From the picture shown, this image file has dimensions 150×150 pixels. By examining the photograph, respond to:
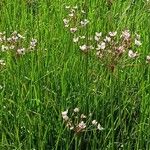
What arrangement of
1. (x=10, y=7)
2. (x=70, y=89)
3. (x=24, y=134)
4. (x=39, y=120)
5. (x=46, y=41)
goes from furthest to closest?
(x=10, y=7) → (x=46, y=41) → (x=70, y=89) → (x=24, y=134) → (x=39, y=120)

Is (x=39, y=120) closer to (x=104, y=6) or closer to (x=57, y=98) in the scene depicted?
(x=57, y=98)

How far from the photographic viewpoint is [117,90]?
2359mm

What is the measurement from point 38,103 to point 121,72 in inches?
20.4

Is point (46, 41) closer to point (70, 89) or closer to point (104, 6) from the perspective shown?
point (70, 89)

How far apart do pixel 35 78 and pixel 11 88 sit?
14 centimetres

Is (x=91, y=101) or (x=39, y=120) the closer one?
(x=39, y=120)

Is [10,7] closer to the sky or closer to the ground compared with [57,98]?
closer to the sky

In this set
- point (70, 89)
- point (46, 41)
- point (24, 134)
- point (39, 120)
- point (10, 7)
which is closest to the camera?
point (39, 120)

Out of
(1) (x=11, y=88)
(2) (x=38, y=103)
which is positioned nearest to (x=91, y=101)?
(2) (x=38, y=103)

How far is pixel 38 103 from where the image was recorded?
2.29 m

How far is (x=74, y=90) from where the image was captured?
96.0 inches

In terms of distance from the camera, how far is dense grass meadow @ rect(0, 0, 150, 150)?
2.07 m

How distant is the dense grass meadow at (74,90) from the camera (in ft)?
6.81

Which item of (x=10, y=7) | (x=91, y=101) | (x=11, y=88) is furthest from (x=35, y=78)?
(x=10, y=7)
